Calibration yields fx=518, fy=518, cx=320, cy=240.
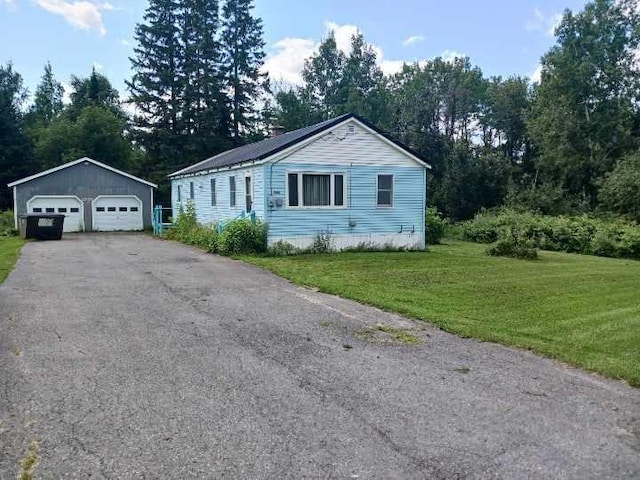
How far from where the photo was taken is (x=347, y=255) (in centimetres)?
→ 1478

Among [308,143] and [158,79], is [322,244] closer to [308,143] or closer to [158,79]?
[308,143]

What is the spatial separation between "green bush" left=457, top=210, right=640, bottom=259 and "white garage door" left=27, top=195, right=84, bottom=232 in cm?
1931

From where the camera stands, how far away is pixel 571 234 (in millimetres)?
21297

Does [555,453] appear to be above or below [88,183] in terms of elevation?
below

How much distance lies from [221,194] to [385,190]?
19.4 feet

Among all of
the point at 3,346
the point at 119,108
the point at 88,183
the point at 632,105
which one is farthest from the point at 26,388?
the point at 119,108

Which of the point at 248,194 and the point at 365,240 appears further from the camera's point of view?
the point at 365,240

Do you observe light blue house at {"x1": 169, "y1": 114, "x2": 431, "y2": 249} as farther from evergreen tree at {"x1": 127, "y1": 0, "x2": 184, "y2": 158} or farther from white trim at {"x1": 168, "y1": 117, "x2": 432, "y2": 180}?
evergreen tree at {"x1": 127, "y1": 0, "x2": 184, "y2": 158}

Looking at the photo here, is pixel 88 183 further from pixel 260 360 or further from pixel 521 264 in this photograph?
pixel 260 360

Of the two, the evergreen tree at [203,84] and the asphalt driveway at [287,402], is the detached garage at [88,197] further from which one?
the asphalt driveway at [287,402]

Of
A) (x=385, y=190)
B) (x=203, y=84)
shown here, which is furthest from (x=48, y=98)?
(x=385, y=190)

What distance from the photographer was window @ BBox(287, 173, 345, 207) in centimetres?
1534

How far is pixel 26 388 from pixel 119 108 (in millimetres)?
48850

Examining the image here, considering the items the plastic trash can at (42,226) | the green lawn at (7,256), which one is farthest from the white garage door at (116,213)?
the green lawn at (7,256)
